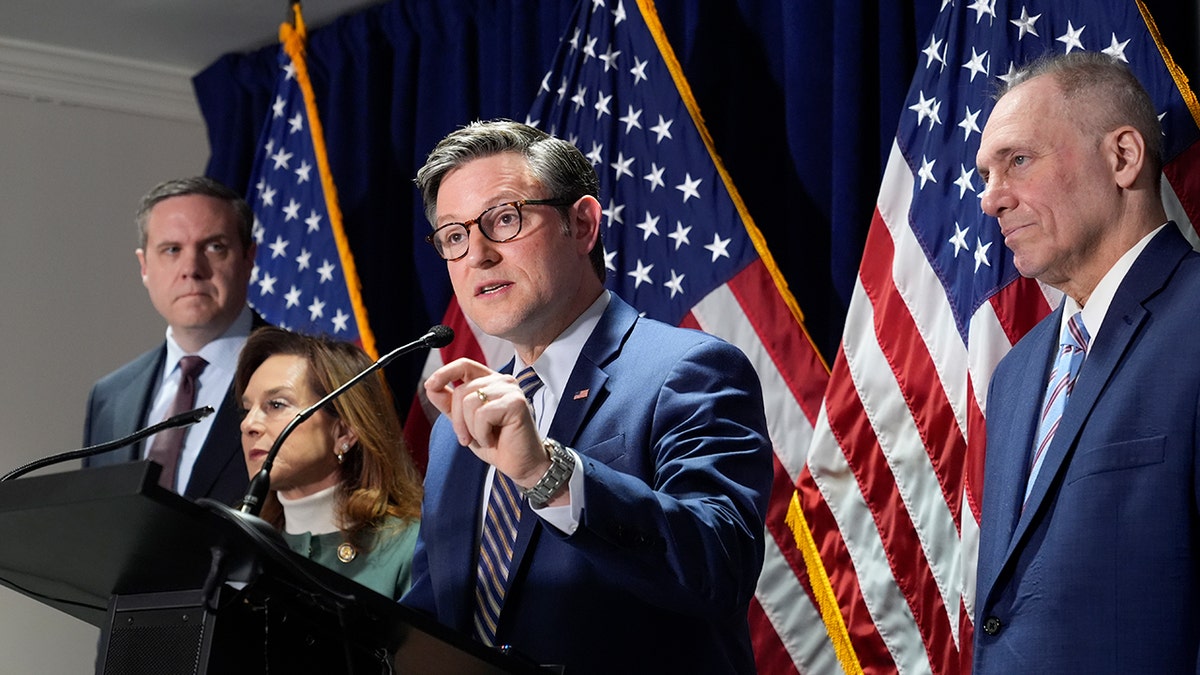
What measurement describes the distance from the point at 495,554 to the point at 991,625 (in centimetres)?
75

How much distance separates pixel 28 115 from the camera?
5.38m

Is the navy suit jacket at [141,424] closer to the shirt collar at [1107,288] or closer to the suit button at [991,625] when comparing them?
the suit button at [991,625]

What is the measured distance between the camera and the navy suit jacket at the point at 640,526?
1749 millimetres

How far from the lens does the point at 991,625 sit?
2.17 m

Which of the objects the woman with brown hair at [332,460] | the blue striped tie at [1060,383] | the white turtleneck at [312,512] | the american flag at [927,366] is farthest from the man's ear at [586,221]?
the white turtleneck at [312,512]

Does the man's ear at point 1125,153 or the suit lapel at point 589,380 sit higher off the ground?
the man's ear at point 1125,153

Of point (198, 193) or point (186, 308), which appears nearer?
point (186, 308)

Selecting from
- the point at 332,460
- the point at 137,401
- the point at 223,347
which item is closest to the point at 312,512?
the point at 332,460

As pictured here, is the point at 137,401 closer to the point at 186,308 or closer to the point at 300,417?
the point at 186,308

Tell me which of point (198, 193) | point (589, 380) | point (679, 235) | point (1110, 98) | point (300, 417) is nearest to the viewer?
point (300, 417)

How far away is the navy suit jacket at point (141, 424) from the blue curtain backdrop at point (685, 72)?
818 millimetres

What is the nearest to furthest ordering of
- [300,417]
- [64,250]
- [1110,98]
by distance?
[300,417] → [1110,98] → [64,250]

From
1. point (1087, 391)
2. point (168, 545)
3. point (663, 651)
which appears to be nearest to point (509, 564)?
point (663, 651)

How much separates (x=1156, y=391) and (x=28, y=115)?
452 centimetres
